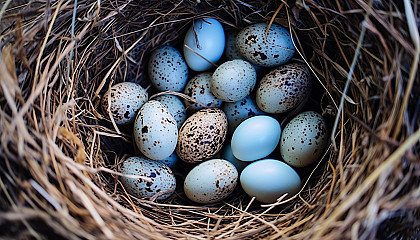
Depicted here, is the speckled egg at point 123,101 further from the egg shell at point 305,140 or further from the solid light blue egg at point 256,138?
the egg shell at point 305,140

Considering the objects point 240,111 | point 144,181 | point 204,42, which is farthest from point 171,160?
point 204,42

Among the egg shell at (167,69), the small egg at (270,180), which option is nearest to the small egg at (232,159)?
the small egg at (270,180)

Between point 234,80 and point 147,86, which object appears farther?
point 147,86

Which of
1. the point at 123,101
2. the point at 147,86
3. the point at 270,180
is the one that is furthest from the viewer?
the point at 147,86

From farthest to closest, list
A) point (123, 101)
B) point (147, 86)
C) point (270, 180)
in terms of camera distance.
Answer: point (147, 86), point (123, 101), point (270, 180)

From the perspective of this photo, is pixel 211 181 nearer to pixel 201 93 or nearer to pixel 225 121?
pixel 225 121

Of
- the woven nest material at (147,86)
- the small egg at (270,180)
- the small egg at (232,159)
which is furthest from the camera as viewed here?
the small egg at (232,159)

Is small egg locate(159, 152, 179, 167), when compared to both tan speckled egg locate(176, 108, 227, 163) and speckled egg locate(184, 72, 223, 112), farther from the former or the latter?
speckled egg locate(184, 72, 223, 112)
